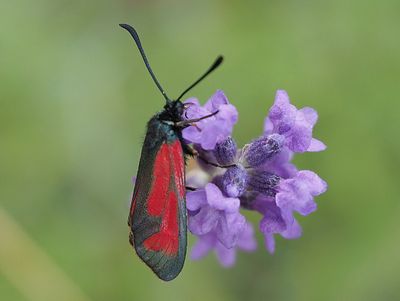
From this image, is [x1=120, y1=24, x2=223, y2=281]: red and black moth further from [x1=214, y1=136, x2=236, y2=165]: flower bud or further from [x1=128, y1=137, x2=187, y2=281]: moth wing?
[x1=214, y1=136, x2=236, y2=165]: flower bud

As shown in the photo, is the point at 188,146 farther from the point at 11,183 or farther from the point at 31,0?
the point at 31,0

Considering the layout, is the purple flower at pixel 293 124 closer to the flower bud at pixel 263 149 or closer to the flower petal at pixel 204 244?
the flower bud at pixel 263 149

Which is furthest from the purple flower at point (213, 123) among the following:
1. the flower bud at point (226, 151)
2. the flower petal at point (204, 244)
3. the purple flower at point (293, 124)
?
the flower petal at point (204, 244)

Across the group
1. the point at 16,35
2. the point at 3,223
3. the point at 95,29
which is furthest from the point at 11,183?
the point at 95,29

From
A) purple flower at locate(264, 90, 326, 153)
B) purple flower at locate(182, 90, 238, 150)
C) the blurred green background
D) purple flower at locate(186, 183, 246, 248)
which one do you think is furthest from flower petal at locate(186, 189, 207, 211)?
the blurred green background

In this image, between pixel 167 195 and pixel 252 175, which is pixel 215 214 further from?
pixel 252 175
